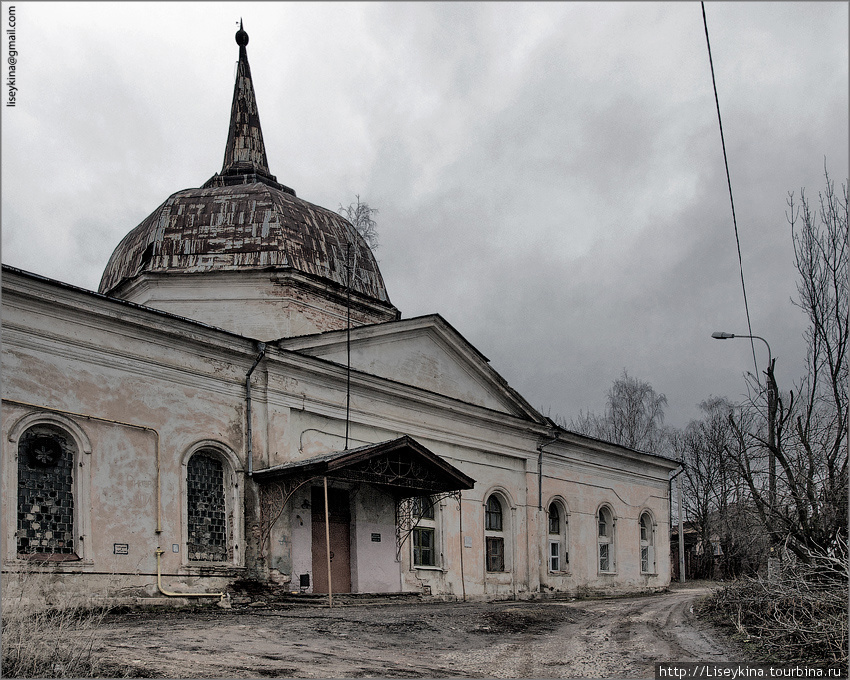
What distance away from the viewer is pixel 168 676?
7.24 meters

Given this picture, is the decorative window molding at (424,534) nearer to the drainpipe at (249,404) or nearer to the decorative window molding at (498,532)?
the decorative window molding at (498,532)

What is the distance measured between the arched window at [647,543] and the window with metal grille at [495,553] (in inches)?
293

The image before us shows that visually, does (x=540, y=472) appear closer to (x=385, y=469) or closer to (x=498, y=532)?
(x=498, y=532)

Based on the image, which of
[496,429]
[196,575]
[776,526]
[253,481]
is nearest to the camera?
Result: [776,526]

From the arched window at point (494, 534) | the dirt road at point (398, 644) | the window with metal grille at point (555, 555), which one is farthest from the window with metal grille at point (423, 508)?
the window with metal grille at point (555, 555)

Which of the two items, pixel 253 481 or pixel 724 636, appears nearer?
pixel 724 636

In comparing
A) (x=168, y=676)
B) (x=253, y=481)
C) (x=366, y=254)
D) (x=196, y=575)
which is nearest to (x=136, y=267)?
(x=366, y=254)

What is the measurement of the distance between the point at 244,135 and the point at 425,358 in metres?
8.78

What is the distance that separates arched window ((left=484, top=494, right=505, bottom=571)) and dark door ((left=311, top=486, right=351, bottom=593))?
4.81 metres

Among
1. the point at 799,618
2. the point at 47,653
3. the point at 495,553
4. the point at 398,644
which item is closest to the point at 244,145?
the point at 495,553

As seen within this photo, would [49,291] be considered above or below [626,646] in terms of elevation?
above

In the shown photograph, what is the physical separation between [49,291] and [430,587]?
33.8 ft

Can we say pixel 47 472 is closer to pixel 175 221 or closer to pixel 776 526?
pixel 175 221

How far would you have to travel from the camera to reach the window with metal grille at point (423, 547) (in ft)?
62.6
